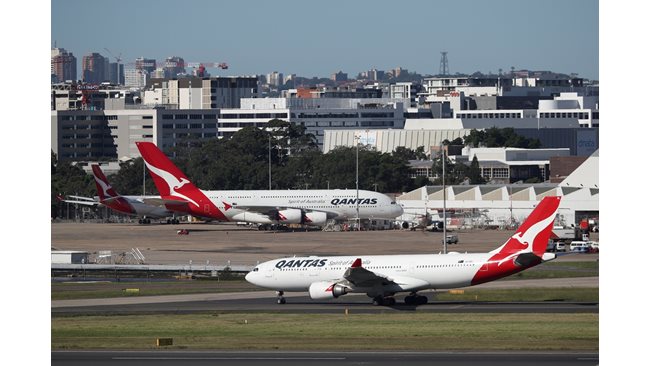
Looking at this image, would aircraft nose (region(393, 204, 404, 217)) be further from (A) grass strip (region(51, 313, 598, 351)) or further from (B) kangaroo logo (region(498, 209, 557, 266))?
(A) grass strip (region(51, 313, 598, 351))

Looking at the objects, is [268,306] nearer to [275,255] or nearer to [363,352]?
[363,352]

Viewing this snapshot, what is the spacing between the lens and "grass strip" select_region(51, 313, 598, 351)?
48281mm

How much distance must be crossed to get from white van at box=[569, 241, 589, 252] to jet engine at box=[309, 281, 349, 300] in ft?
129

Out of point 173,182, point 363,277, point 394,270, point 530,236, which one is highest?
point 173,182

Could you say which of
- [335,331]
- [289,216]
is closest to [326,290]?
[335,331]

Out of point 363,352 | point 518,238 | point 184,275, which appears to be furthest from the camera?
point 184,275

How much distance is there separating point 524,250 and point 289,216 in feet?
232

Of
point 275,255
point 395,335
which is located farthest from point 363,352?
point 275,255

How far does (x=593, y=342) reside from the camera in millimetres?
47469

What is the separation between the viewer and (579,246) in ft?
329

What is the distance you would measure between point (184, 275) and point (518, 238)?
3079 cm

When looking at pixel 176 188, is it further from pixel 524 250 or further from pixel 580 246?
pixel 524 250

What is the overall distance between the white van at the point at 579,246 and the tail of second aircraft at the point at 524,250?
125 ft
